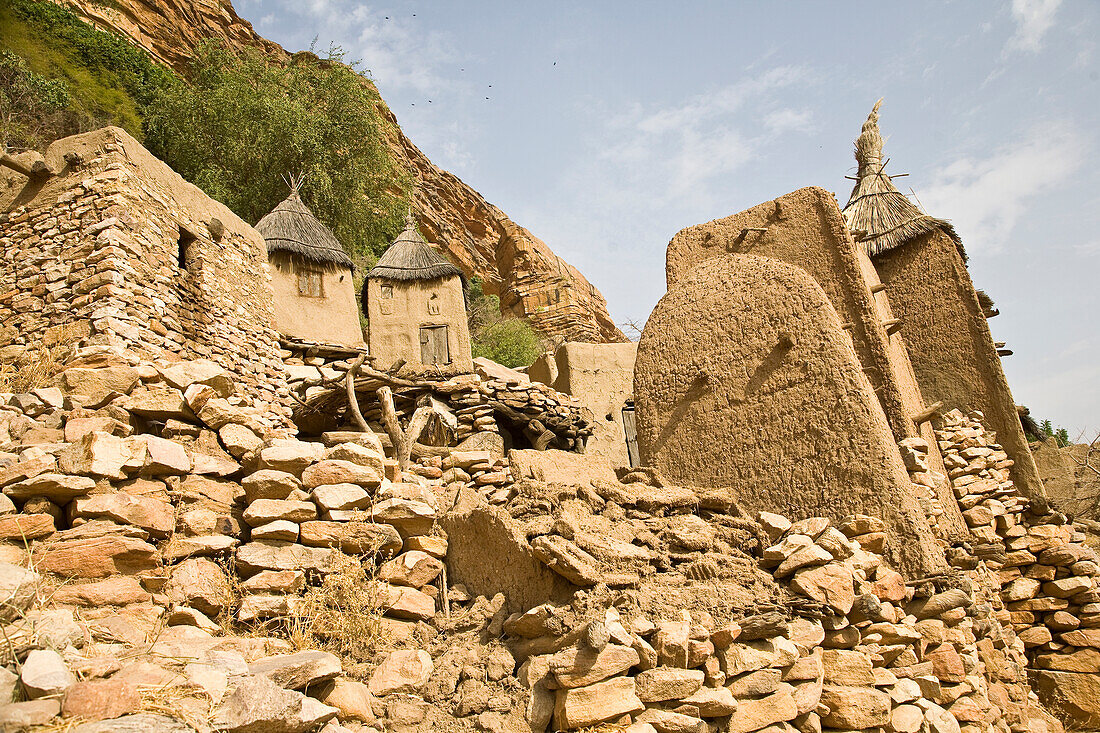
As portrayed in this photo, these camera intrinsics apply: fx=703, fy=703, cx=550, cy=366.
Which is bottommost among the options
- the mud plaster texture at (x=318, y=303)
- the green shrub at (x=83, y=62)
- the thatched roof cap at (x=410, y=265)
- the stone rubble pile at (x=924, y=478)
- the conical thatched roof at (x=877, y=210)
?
the stone rubble pile at (x=924, y=478)

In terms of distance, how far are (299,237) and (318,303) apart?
141 cm

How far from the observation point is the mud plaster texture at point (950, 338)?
21.2 feet

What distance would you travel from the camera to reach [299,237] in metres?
12.6

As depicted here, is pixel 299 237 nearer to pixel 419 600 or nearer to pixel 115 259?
pixel 115 259

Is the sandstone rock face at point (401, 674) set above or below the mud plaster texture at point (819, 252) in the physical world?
below

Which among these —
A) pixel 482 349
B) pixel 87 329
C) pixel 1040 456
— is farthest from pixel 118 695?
pixel 482 349

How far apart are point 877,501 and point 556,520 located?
1.80 m

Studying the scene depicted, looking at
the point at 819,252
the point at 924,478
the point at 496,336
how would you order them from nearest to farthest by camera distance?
A: 1. the point at 924,478
2. the point at 819,252
3. the point at 496,336

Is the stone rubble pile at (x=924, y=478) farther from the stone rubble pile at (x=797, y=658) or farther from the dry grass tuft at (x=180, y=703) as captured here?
the dry grass tuft at (x=180, y=703)

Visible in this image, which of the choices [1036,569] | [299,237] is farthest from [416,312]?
[1036,569]

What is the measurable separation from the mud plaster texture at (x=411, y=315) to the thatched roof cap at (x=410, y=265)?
0.35ft

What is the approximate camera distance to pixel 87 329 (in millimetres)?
6465

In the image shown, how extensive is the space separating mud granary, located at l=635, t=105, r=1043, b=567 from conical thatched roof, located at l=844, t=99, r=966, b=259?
1070 millimetres

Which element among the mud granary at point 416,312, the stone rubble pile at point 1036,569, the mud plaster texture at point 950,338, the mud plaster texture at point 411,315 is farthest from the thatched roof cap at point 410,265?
the stone rubble pile at point 1036,569
